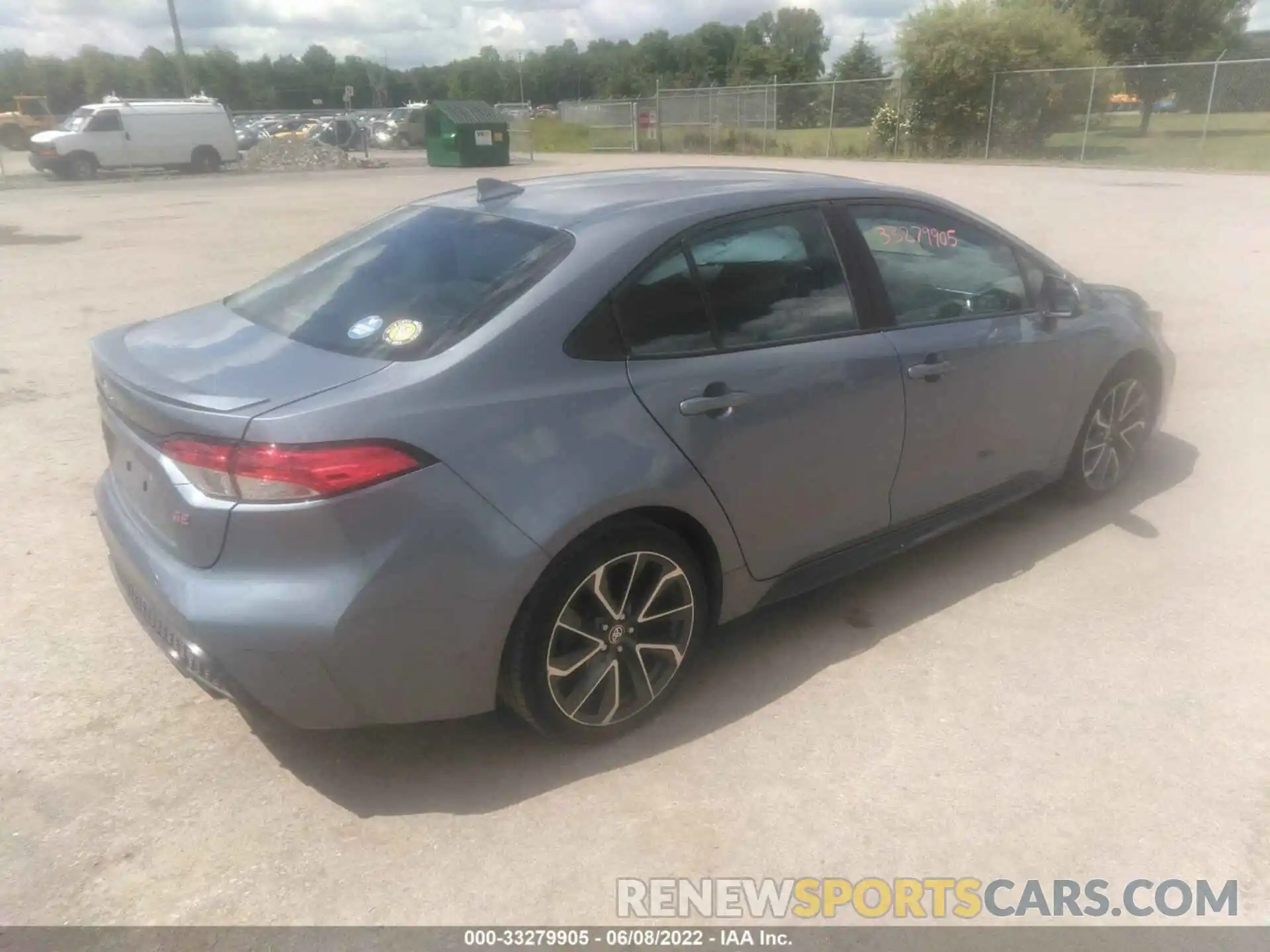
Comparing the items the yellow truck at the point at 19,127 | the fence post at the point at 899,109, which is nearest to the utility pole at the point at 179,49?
the yellow truck at the point at 19,127

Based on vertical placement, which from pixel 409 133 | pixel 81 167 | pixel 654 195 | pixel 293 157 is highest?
pixel 654 195

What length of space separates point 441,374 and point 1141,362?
363 cm

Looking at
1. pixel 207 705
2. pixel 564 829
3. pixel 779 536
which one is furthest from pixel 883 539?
pixel 207 705

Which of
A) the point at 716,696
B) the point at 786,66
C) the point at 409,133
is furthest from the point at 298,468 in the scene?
the point at 786,66

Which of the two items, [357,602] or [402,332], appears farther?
[402,332]

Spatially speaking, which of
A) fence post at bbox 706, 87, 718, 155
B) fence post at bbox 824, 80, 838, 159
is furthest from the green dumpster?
fence post at bbox 824, 80, 838, 159

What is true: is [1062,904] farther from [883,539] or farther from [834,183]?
[834,183]

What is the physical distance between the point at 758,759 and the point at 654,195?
1.88 meters

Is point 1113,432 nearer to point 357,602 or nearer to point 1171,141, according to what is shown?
point 357,602

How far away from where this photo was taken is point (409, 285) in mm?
3029

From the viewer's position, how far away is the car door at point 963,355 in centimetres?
364

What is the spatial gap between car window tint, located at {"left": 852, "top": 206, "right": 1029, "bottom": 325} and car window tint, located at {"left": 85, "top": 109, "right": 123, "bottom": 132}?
104 feet

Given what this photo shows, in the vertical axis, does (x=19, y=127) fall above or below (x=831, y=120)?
below

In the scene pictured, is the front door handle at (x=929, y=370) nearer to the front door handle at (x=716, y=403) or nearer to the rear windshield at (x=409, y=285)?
A: the front door handle at (x=716, y=403)
